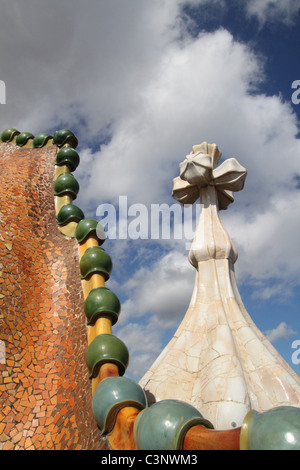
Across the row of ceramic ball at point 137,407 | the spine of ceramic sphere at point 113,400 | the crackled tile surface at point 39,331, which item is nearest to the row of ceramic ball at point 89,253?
the row of ceramic ball at point 137,407

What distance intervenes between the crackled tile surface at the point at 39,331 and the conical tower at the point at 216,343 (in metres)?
2.09

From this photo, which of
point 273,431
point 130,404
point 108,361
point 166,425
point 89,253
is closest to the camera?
point 273,431

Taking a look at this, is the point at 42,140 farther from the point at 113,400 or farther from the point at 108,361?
the point at 113,400

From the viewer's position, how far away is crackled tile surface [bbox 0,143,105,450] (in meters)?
2.62

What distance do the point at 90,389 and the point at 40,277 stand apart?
→ 1418 mm

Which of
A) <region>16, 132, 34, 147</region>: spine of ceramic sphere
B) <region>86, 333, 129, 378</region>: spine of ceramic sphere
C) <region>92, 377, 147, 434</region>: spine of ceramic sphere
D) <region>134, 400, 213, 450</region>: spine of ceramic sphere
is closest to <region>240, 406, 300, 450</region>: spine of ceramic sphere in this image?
<region>134, 400, 213, 450</region>: spine of ceramic sphere

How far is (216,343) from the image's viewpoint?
4.94 metres

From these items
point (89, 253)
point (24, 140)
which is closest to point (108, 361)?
point (89, 253)

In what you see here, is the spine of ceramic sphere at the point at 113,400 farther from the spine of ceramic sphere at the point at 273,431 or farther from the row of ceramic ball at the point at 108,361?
the spine of ceramic sphere at the point at 273,431

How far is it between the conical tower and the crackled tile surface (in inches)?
82.2

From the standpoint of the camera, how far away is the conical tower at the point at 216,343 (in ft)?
14.4

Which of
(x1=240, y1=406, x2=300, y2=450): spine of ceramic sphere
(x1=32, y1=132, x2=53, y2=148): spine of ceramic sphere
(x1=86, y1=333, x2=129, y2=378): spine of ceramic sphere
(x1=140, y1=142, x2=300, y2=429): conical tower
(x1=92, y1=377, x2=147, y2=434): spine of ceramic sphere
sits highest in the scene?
(x1=32, y1=132, x2=53, y2=148): spine of ceramic sphere

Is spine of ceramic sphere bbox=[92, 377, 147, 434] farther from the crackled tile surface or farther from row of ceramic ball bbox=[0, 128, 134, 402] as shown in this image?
row of ceramic ball bbox=[0, 128, 134, 402]

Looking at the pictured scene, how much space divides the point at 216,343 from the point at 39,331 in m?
2.57
